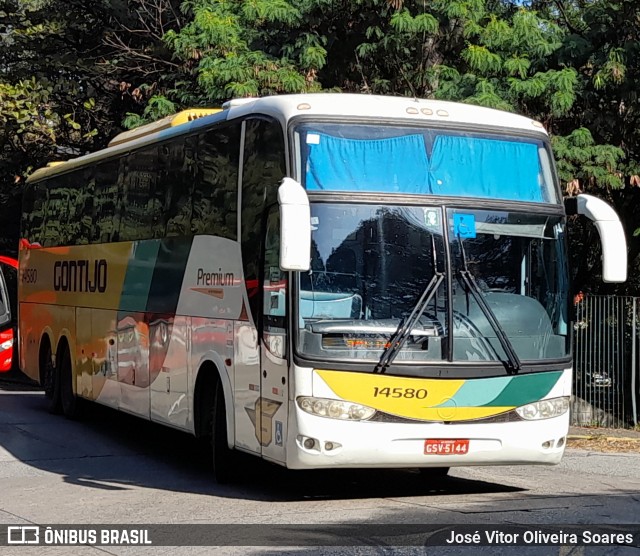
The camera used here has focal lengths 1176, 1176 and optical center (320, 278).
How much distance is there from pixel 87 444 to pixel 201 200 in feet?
14.1

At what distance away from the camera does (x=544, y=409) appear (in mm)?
10414

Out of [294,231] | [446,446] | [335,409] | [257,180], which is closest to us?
[294,231]

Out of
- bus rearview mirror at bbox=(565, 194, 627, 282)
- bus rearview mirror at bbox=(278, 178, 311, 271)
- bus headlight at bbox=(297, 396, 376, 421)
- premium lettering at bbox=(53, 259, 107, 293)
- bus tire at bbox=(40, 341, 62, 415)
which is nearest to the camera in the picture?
bus rearview mirror at bbox=(278, 178, 311, 271)

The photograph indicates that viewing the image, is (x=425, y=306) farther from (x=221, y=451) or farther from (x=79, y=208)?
(x=79, y=208)

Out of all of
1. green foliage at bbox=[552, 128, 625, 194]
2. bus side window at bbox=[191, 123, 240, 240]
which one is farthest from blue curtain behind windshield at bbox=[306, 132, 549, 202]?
green foliage at bbox=[552, 128, 625, 194]

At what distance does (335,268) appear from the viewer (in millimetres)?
9891

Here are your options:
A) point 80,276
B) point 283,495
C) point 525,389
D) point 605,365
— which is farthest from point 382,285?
point 605,365

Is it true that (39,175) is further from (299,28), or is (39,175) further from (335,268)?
(335,268)

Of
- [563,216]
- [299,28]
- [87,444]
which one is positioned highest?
[299,28]

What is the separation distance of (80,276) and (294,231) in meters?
8.53

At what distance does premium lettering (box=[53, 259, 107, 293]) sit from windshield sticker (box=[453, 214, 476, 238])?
6783mm

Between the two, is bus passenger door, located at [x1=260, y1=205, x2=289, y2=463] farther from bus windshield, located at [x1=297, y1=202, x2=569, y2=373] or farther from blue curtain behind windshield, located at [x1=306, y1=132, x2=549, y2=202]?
blue curtain behind windshield, located at [x1=306, y1=132, x2=549, y2=202]

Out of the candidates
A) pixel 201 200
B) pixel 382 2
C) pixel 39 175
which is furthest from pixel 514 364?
pixel 39 175

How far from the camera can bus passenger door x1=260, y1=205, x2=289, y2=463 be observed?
393 inches
